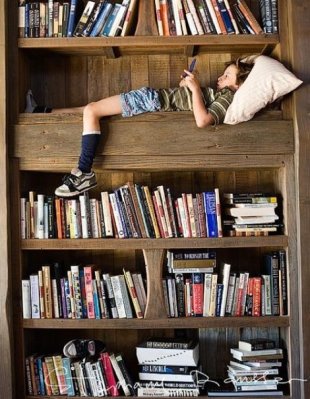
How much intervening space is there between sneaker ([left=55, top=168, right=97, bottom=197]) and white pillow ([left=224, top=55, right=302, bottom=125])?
0.65m

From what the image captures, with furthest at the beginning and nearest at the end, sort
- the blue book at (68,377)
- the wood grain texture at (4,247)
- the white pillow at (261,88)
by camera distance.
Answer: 1. the blue book at (68,377)
2. the wood grain texture at (4,247)
3. the white pillow at (261,88)

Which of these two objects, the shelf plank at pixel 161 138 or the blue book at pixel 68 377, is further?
the blue book at pixel 68 377

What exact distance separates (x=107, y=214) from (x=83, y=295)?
1.26 ft

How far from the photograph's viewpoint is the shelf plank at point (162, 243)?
96.6 inches

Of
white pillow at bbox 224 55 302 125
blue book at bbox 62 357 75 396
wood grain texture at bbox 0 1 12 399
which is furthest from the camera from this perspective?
blue book at bbox 62 357 75 396

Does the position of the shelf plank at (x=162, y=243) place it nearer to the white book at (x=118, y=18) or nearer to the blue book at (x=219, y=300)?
the blue book at (x=219, y=300)

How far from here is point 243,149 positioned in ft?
8.01

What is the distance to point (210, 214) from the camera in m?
2.50

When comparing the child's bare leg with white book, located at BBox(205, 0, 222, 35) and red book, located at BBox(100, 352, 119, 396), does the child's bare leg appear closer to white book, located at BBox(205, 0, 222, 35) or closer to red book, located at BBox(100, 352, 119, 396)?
white book, located at BBox(205, 0, 222, 35)

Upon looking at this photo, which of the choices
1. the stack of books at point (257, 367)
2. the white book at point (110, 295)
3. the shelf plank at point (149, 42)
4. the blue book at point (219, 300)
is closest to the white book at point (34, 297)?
the white book at point (110, 295)

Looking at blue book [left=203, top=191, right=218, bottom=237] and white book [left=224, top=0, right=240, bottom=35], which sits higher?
white book [left=224, top=0, right=240, bottom=35]

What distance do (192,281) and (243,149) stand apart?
0.64 metres

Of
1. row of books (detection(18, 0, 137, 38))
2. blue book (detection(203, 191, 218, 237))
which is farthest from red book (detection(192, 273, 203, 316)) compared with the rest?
row of books (detection(18, 0, 137, 38))

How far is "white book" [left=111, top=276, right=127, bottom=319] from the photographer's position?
251cm
